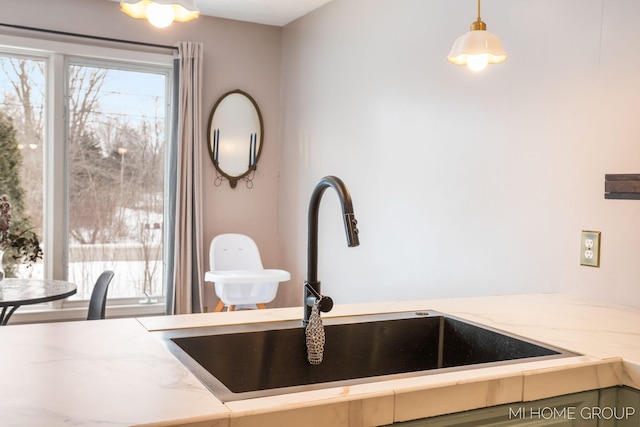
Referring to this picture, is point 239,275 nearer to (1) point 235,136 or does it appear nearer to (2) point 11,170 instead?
(1) point 235,136

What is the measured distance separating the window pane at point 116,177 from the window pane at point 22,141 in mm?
206

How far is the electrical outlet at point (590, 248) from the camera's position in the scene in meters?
2.15

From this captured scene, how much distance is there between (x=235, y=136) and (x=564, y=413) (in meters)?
3.79

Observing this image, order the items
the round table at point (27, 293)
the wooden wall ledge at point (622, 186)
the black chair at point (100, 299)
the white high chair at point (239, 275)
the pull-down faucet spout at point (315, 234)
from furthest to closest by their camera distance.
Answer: the white high chair at point (239, 275)
the black chair at point (100, 299)
the round table at point (27, 293)
the wooden wall ledge at point (622, 186)
the pull-down faucet spout at point (315, 234)

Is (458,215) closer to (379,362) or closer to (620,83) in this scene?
(620,83)

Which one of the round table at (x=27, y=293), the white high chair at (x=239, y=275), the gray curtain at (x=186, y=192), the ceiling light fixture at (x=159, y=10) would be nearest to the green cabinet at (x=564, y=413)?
the ceiling light fixture at (x=159, y=10)

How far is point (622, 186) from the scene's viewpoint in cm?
203

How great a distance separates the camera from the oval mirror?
182 inches

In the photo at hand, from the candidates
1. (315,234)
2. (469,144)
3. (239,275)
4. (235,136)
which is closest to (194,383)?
(315,234)

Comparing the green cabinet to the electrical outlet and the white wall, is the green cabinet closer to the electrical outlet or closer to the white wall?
the white wall

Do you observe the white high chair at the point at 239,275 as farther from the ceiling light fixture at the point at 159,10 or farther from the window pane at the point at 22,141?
the ceiling light fixture at the point at 159,10

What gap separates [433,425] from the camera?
3.55ft

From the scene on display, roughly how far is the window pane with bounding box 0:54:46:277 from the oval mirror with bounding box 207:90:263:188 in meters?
1.20

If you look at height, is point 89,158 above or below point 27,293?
above
